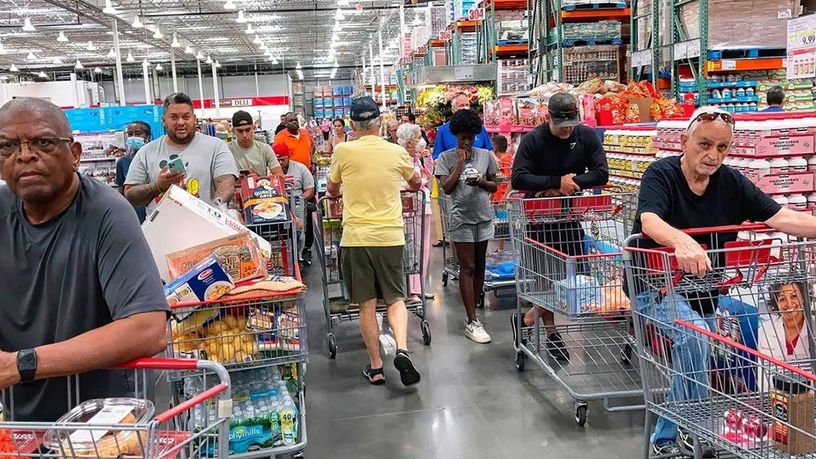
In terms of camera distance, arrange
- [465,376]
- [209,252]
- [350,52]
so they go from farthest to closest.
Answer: [350,52], [465,376], [209,252]

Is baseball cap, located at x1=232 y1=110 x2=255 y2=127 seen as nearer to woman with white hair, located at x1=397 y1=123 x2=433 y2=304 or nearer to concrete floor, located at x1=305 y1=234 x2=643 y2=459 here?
woman with white hair, located at x1=397 y1=123 x2=433 y2=304

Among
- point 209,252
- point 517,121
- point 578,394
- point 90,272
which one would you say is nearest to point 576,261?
point 578,394

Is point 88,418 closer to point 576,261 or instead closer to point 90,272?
point 90,272

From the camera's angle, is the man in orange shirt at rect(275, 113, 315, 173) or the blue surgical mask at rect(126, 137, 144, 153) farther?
the man in orange shirt at rect(275, 113, 315, 173)

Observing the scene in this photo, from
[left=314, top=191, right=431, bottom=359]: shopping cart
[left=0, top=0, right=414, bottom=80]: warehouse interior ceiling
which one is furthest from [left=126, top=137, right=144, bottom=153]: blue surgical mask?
[left=0, top=0, right=414, bottom=80]: warehouse interior ceiling

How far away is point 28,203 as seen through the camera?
1909 millimetres

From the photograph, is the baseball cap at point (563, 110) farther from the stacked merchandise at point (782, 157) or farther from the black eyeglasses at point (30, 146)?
the black eyeglasses at point (30, 146)

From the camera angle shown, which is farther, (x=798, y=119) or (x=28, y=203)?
(x=798, y=119)

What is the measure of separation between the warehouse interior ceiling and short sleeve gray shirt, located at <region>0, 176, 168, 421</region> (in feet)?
55.3

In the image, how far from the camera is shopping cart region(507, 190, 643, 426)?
3.86 metres

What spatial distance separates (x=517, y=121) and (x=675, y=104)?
5.71 ft

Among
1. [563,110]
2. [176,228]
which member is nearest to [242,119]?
[563,110]

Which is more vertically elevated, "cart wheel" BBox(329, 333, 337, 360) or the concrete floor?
"cart wheel" BBox(329, 333, 337, 360)

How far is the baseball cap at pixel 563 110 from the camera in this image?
14.3 ft
